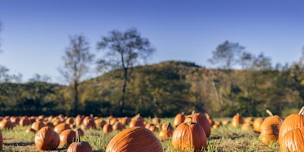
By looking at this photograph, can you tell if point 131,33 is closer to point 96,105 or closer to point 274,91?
point 96,105

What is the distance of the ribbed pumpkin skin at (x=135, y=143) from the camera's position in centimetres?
623

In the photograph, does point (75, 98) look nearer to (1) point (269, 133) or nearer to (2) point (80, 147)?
(1) point (269, 133)

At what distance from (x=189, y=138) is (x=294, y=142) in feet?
6.76

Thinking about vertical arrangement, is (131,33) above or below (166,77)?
above

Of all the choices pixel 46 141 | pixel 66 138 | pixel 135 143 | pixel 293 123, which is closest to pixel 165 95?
pixel 66 138

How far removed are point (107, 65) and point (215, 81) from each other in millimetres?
12963

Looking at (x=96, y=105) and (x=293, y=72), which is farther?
(x=293, y=72)

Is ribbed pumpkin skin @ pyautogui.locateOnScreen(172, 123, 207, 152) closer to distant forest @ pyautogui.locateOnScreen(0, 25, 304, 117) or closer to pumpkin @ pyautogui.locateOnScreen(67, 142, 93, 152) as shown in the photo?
pumpkin @ pyautogui.locateOnScreen(67, 142, 93, 152)

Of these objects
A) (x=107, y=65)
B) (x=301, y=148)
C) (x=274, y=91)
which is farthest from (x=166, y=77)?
(x=301, y=148)

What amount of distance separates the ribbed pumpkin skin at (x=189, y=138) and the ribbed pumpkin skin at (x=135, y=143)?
1611mm

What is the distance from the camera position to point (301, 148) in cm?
630

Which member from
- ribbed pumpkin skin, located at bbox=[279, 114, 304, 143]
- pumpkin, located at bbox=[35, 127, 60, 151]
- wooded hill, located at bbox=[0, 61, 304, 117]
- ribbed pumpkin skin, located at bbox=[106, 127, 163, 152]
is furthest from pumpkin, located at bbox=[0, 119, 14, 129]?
wooded hill, located at bbox=[0, 61, 304, 117]

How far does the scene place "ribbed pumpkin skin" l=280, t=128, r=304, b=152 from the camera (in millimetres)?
6336

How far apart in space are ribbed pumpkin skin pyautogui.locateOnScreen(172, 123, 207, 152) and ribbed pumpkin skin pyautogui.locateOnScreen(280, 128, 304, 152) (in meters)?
1.72
